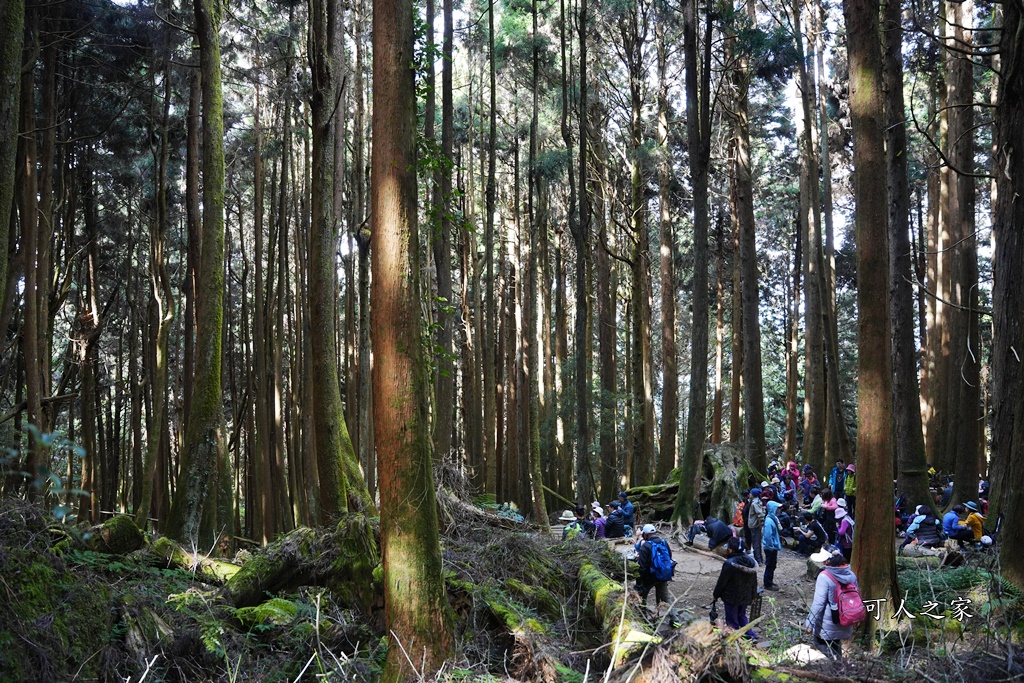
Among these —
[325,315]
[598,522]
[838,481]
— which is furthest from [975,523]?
[325,315]

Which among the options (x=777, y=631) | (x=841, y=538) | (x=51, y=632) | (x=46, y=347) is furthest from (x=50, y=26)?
(x=841, y=538)

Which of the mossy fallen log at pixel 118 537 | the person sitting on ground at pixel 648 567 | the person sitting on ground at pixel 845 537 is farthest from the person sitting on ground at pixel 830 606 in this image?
the mossy fallen log at pixel 118 537

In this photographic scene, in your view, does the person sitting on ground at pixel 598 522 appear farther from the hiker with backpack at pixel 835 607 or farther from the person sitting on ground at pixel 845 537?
the hiker with backpack at pixel 835 607

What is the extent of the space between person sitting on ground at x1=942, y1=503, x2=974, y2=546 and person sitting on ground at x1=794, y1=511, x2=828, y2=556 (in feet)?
6.57

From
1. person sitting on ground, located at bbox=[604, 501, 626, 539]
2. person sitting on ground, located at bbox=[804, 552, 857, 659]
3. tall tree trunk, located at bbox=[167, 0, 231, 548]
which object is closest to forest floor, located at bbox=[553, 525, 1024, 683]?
person sitting on ground, located at bbox=[804, 552, 857, 659]

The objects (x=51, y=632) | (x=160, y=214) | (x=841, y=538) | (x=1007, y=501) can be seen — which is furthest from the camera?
(x=160, y=214)

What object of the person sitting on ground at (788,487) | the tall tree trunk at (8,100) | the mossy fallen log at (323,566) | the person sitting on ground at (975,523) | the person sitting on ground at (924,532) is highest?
the tall tree trunk at (8,100)

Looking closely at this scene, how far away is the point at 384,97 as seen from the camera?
6.40 meters

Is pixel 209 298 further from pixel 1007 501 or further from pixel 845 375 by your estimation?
pixel 845 375

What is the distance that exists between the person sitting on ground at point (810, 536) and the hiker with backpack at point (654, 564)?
491cm

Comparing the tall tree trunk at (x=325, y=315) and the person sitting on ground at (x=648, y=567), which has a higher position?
the tall tree trunk at (x=325, y=315)

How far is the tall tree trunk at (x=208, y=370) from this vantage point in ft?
35.8

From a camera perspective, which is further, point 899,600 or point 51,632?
point 899,600

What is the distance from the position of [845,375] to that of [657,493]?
784 inches
